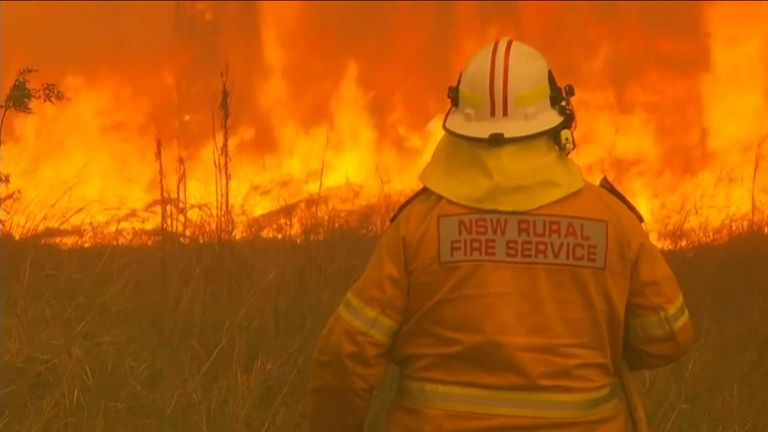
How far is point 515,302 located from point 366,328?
38 centimetres

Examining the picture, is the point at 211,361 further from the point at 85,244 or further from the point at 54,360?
the point at 85,244

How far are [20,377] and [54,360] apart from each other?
0.55 ft

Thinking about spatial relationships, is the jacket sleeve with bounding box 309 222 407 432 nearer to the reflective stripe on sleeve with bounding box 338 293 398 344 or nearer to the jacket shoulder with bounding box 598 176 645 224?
the reflective stripe on sleeve with bounding box 338 293 398 344

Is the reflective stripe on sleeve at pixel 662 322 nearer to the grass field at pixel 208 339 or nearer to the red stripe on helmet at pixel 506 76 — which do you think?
the red stripe on helmet at pixel 506 76

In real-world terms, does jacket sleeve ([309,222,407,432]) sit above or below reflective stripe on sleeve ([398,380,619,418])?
above

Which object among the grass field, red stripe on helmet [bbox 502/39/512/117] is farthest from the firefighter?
the grass field

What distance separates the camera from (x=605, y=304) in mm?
3471

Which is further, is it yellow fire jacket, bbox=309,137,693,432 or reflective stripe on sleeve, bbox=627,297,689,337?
reflective stripe on sleeve, bbox=627,297,689,337

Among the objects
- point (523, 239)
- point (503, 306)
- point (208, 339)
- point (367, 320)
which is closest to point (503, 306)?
point (503, 306)

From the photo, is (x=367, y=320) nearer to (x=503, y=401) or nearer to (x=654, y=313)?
(x=503, y=401)

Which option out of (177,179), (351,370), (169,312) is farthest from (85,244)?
(351,370)

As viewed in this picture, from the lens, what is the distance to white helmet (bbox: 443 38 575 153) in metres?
3.50

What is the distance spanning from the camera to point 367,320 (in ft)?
11.4

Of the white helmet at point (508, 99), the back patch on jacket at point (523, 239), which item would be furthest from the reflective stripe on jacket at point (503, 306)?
the white helmet at point (508, 99)
